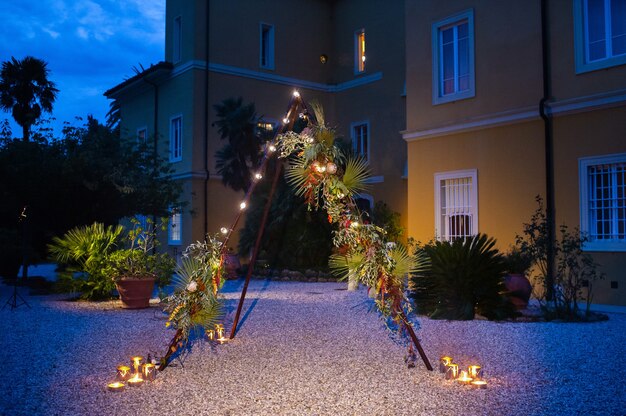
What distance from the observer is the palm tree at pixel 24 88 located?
92.0ft

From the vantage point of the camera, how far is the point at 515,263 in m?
10.7

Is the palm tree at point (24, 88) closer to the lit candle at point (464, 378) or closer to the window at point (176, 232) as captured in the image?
the window at point (176, 232)

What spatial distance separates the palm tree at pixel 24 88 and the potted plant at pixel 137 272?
19.3 metres

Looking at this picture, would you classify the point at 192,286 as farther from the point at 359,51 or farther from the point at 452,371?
the point at 359,51

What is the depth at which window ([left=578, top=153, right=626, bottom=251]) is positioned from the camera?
10500mm

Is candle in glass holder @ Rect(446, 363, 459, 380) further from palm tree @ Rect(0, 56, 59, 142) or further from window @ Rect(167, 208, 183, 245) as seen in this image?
palm tree @ Rect(0, 56, 59, 142)

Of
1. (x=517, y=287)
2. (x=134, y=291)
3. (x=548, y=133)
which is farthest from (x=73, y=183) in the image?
(x=548, y=133)

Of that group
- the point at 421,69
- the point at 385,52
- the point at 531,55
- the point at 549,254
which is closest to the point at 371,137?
the point at 385,52

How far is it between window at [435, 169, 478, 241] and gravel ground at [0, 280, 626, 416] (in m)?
3.61

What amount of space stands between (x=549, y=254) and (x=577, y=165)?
1.59 m

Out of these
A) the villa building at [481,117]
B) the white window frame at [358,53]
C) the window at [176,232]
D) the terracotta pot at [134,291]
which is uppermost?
the white window frame at [358,53]

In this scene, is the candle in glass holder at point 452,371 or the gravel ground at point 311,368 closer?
the gravel ground at point 311,368

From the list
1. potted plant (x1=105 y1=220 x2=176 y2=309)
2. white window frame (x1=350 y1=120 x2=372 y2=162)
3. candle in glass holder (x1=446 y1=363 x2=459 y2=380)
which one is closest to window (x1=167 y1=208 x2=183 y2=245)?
white window frame (x1=350 y1=120 x2=372 y2=162)

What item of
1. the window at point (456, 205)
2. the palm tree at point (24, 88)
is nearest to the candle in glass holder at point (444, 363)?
the window at point (456, 205)
